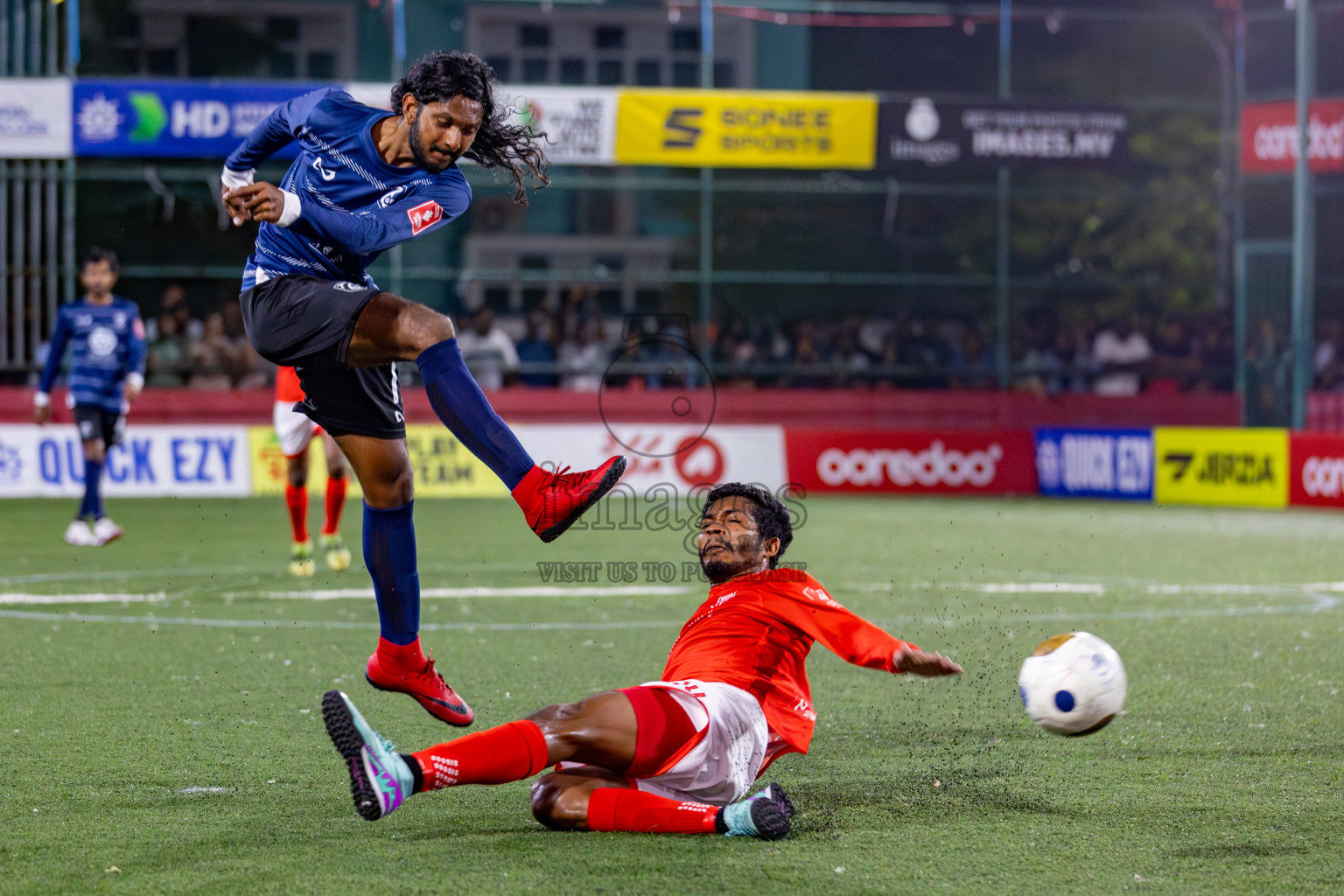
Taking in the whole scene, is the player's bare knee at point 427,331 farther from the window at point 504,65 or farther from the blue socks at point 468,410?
the window at point 504,65

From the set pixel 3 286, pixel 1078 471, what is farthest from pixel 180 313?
pixel 1078 471

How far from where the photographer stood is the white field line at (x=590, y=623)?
8.05 metres

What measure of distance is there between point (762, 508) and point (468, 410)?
3.08ft

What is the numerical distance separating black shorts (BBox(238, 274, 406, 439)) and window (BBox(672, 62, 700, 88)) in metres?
21.5

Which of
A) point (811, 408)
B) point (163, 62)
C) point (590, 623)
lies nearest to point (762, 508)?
point (590, 623)

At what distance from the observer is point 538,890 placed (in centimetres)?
349

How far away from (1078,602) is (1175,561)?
287cm

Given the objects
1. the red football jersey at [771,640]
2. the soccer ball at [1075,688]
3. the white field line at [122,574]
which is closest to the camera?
the soccer ball at [1075,688]

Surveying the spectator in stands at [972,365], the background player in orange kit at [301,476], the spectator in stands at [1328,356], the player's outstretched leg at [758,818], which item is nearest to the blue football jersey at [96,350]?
the background player in orange kit at [301,476]

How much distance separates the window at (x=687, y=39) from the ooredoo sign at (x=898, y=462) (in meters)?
9.46

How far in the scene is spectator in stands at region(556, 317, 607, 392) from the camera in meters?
20.8

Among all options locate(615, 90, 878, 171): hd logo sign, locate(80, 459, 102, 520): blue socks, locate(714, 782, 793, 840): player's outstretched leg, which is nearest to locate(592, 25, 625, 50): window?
locate(615, 90, 878, 171): hd logo sign

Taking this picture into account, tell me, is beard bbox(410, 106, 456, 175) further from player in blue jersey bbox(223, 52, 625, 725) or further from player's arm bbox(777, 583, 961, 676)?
player's arm bbox(777, 583, 961, 676)

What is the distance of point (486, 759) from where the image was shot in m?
3.83
